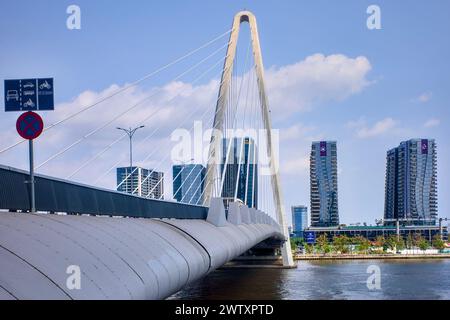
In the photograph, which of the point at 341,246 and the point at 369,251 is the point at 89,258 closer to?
the point at 369,251

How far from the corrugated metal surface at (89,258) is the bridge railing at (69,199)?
1.03 metres

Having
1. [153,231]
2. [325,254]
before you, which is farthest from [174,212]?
[325,254]

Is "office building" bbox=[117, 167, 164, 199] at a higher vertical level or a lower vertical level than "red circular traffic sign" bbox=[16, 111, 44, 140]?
lower

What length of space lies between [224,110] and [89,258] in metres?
47.0

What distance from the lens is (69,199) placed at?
1553 centimetres

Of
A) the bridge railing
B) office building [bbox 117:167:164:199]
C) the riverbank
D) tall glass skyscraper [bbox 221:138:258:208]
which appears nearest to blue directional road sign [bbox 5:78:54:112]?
the bridge railing

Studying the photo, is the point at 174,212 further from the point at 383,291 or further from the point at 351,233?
the point at 351,233

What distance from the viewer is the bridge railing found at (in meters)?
12.4

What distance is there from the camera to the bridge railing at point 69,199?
12.4m

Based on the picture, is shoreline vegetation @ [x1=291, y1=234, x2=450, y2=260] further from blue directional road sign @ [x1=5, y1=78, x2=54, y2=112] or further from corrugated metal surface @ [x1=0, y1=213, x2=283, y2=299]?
blue directional road sign @ [x1=5, y1=78, x2=54, y2=112]

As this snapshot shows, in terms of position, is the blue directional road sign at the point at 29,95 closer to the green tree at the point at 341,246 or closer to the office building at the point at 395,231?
the green tree at the point at 341,246

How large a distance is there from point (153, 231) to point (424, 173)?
19265 centimetres

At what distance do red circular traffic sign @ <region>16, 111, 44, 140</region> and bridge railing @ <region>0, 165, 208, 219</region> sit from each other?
2.45 feet
